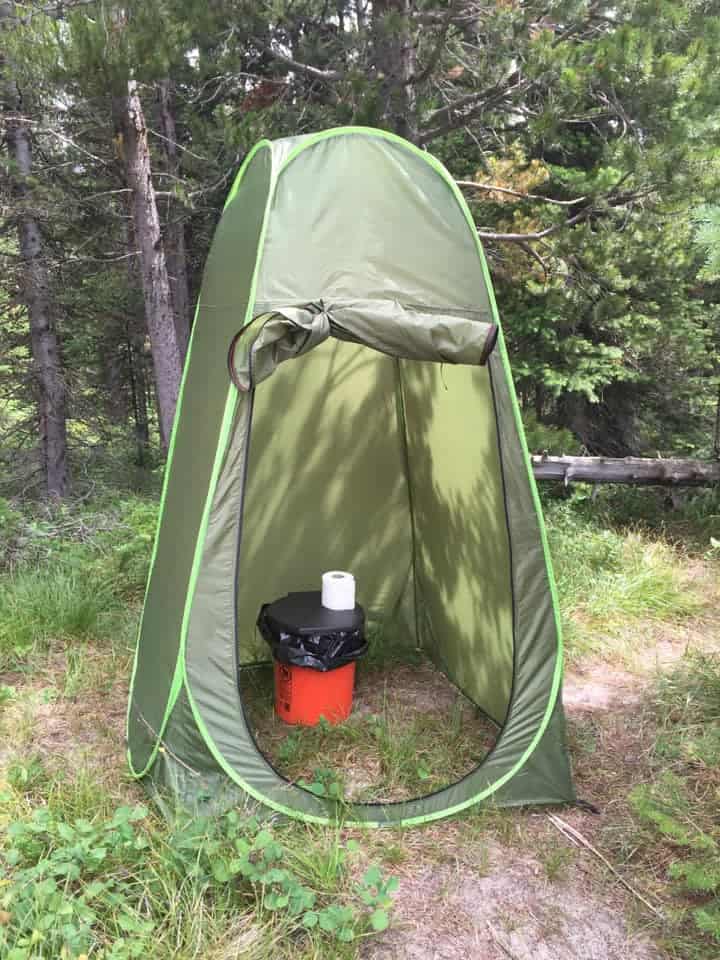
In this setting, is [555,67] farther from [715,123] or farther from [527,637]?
[527,637]

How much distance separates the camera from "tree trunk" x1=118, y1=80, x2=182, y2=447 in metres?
5.50

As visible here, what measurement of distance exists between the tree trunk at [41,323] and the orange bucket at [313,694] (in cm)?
465

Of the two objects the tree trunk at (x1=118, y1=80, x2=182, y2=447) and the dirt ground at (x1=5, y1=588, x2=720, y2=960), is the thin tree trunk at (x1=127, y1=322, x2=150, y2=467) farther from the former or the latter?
the dirt ground at (x1=5, y1=588, x2=720, y2=960)

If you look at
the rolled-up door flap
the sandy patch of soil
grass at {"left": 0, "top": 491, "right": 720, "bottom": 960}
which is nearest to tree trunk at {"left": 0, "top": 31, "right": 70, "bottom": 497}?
grass at {"left": 0, "top": 491, "right": 720, "bottom": 960}

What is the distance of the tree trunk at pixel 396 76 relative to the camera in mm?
4430

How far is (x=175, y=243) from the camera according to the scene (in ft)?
25.5

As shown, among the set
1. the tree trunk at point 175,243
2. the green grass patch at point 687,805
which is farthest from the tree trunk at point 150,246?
the green grass patch at point 687,805

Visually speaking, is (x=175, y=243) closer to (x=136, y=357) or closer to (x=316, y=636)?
(x=136, y=357)

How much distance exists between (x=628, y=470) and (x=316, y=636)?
131 inches

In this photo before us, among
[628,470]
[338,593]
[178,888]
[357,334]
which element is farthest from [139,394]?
[178,888]

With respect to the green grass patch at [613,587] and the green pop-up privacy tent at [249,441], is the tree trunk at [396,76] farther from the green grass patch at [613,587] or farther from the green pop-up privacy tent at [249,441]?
the green grass patch at [613,587]

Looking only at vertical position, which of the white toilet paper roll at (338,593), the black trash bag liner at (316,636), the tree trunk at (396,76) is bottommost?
the black trash bag liner at (316,636)

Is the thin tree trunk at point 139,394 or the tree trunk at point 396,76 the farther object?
the thin tree trunk at point 139,394

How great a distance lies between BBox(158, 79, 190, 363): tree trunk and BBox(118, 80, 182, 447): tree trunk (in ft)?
4.10
